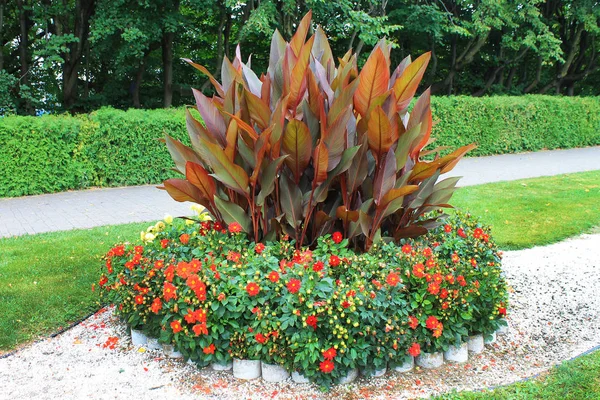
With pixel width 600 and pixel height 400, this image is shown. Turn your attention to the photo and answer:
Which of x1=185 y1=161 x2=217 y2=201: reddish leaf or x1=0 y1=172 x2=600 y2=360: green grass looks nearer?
x1=185 y1=161 x2=217 y2=201: reddish leaf

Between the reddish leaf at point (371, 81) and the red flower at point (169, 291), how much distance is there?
1.64 meters

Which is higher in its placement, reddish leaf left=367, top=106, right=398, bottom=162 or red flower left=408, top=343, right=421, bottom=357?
reddish leaf left=367, top=106, right=398, bottom=162

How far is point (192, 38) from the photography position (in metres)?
17.3

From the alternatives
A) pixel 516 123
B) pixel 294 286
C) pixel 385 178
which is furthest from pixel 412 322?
pixel 516 123

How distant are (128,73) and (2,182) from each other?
28.0 feet

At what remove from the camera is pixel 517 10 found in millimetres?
16516

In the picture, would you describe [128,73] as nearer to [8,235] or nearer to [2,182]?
[2,182]

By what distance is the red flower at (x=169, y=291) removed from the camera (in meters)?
3.07

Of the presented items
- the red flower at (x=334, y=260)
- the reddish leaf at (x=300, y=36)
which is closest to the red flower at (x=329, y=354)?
the red flower at (x=334, y=260)

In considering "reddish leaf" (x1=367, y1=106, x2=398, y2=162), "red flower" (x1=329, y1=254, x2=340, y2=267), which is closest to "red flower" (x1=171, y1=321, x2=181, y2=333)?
"red flower" (x1=329, y1=254, x2=340, y2=267)

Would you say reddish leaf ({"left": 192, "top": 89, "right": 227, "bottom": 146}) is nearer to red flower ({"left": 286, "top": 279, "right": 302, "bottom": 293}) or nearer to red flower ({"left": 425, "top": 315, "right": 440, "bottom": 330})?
red flower ({"left": 286, "top": 279, "right": 302, "bottom": 293})

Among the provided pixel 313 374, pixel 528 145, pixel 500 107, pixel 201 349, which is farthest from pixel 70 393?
pixel 528 145

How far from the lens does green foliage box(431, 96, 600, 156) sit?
13.8 meters

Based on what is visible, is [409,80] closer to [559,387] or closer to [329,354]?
[329,354]
